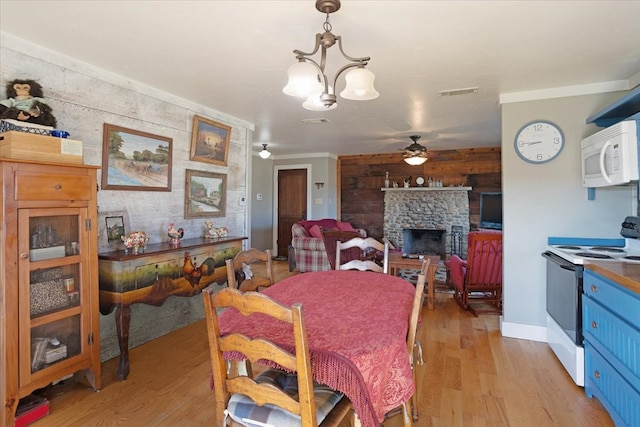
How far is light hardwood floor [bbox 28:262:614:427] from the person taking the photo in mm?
2047

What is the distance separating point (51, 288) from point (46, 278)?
0.07 m

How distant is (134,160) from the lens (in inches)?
120

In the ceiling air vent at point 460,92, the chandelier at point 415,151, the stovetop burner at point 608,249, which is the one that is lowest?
the stovetop burner at point 608,249

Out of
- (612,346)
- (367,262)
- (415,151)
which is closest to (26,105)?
(367,262)

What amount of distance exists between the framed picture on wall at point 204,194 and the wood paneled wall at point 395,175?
412 cm

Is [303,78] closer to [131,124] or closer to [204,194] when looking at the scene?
[131,124]

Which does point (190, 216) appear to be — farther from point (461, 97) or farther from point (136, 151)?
point (461, 97)

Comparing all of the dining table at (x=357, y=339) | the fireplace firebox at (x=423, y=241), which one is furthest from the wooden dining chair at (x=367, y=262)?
the fireplace firebox at (x=423, y=241)

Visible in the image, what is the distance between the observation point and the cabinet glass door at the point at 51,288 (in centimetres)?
192

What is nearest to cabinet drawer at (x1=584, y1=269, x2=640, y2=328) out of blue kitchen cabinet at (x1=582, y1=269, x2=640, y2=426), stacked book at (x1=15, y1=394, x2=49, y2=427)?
blue kitchen cabinet at (x1=582, y1=269, x2=640, y2=426)

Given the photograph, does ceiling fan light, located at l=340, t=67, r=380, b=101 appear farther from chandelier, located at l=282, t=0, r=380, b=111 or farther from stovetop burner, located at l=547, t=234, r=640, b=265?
stovetop burner, located at l=547, t=234, r=640, b=265

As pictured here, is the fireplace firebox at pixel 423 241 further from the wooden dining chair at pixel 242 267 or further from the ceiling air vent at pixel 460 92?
the wooden dining chair at pixel 242 267

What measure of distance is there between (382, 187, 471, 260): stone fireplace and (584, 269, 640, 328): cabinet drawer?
4763mm

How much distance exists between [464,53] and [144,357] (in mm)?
3401
